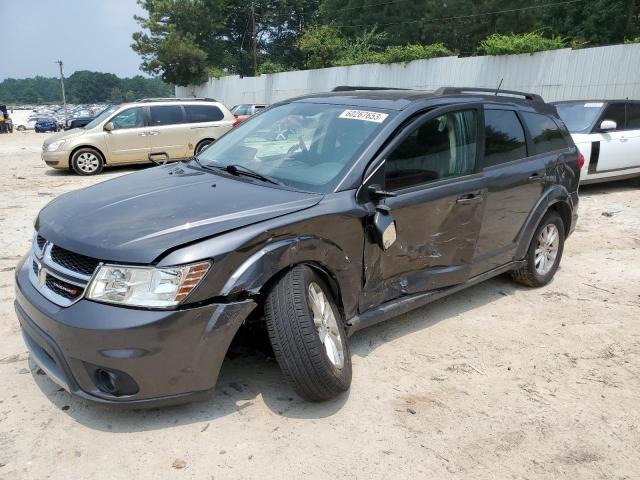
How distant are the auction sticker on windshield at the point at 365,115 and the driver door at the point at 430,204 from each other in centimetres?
18

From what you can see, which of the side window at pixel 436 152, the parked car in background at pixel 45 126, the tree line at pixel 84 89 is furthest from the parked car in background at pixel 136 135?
the tree line at pixel 84 89

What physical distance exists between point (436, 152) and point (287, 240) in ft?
4.78

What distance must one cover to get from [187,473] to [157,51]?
5166cm

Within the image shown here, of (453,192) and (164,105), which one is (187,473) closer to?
(453,192)

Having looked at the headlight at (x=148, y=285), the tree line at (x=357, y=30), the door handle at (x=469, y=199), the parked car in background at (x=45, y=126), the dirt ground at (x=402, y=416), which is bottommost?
the parked car in background at (x=45, y=126)

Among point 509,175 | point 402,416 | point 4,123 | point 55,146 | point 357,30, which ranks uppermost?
point 357,30

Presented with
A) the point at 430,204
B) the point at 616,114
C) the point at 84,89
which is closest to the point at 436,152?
the point at 430,204

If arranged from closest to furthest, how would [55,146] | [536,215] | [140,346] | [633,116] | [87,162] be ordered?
[140,346]
[536,215]
[633,116]
[55,146]
[87,162]

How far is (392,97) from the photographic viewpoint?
3.85 meters

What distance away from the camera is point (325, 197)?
3.14 metres

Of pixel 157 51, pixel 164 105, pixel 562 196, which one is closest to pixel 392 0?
pixel 157 51

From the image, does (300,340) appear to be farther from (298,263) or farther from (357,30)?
(357,30)

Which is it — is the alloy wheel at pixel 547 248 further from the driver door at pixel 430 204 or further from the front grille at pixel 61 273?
the front grille at pixel 61 273

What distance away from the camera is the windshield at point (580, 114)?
9.25m
